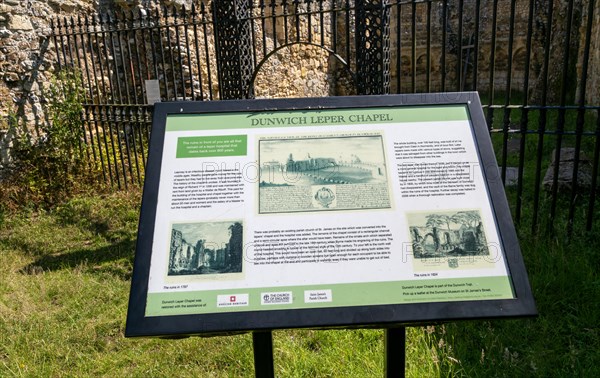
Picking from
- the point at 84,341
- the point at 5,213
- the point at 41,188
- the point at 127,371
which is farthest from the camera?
the point at 41,188

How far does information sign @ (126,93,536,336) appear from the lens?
1.47 metres

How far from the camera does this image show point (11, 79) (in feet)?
18.9

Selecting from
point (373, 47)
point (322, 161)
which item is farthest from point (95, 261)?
point (322, 161)

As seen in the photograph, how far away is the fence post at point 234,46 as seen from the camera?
196 inches

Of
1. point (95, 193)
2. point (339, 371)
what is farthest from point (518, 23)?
point (339, 371)

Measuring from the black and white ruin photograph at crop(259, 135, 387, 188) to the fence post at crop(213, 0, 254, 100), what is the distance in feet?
11.5

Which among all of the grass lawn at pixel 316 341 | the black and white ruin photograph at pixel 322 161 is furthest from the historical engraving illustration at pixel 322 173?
the grass lawn at pixel 316 341

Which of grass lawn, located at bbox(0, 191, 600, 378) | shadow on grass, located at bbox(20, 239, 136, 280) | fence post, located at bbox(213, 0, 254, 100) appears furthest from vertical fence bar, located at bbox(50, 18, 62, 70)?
grass lawn, located at bbox(0, 191, 600, 378)

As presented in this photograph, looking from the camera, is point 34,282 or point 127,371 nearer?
point 127,371

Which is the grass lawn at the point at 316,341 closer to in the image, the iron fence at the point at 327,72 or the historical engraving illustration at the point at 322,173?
the iron fence at the point at 327,72

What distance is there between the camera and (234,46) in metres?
5.03

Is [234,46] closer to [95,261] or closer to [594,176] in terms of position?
[95,261]

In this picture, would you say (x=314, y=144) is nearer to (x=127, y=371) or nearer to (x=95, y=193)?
(x=127, y=371)

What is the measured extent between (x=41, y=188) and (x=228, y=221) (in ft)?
16.9
